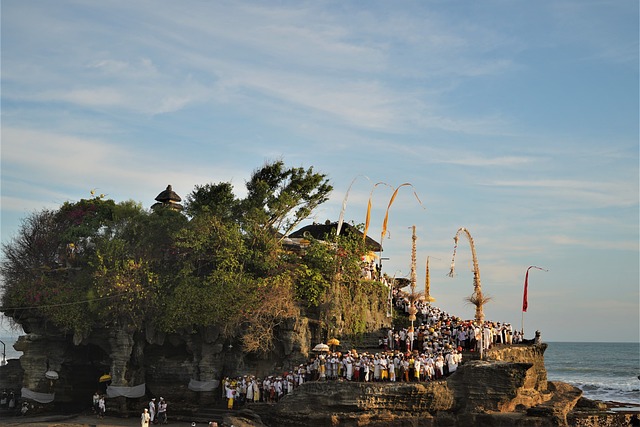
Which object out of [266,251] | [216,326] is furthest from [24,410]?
[266,251]

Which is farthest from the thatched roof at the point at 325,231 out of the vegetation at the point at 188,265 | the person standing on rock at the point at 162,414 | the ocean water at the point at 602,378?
the ocean water at the point at 602,378

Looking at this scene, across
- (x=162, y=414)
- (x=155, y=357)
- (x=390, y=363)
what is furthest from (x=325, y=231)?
(x=162, y=414)

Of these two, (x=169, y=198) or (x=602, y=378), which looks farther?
(x=602, y=378)

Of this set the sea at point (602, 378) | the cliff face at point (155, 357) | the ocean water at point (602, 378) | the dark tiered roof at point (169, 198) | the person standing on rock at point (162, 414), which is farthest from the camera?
the ocean water at point (602, 378)

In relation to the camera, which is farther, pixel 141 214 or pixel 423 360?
pixel 141 214

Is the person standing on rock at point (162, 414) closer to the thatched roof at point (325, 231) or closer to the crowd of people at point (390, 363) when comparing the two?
the crowd of people at point (390, 363)

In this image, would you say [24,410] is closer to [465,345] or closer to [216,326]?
[216,326]

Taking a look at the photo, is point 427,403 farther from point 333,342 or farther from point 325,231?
point 325,231

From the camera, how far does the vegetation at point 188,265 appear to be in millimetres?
33938

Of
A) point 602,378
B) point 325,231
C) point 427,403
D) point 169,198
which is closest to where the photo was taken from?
point 427,403

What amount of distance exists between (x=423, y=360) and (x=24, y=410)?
2095cm

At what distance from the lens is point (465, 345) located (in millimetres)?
34750

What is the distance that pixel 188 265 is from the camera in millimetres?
35812

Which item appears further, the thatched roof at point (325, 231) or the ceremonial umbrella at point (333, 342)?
the thatched roof at point (325, 231)
